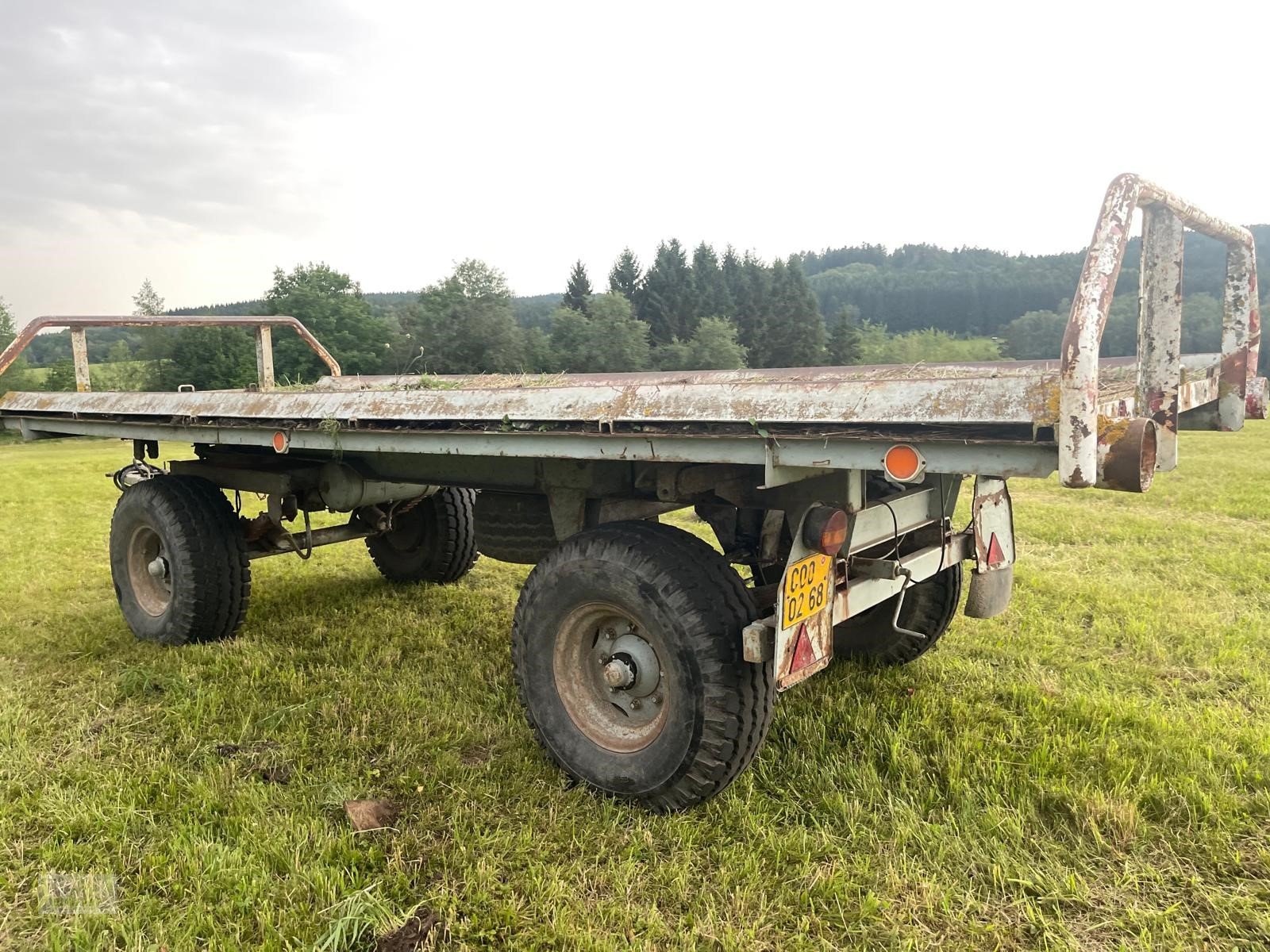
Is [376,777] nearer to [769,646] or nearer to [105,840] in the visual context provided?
[105,840]

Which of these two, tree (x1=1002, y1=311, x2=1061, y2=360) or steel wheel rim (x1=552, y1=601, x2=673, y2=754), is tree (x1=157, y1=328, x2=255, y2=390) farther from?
tree (x1=1002, y1=311, x2=1061, y2=360)

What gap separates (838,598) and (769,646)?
0.36 metres

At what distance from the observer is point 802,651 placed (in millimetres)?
2416

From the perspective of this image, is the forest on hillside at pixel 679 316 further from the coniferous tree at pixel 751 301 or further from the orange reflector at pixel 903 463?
the orange reflector at pixel 903 463

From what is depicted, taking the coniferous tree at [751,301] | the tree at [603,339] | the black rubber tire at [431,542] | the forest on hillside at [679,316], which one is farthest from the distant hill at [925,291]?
the black rubber tire at [431,542]

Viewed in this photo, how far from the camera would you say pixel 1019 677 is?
3.61 meters

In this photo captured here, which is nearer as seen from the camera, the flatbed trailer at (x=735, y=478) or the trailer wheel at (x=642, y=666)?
the flatbed trailer at (x=735, y=478)

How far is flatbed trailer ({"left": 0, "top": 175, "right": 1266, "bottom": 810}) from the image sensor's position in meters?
1.85

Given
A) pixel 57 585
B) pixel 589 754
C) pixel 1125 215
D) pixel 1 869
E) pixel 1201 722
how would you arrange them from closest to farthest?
pixel 1125 215 → pixel 1 869 → pixel 589 754 → pixel 1201 722 → pixel 57 585

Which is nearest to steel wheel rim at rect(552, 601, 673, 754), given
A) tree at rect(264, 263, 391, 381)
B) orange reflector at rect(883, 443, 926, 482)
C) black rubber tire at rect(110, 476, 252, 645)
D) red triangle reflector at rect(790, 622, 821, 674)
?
red triangle reflector at rect(790, 622, 821, 674)

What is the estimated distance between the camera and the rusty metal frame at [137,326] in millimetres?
4469

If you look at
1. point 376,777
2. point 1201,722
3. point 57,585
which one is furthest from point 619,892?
point 57,585

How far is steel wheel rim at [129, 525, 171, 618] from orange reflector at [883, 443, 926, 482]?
13.3ft

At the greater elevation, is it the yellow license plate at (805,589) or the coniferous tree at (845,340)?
the coniferous tree at (845,340)
